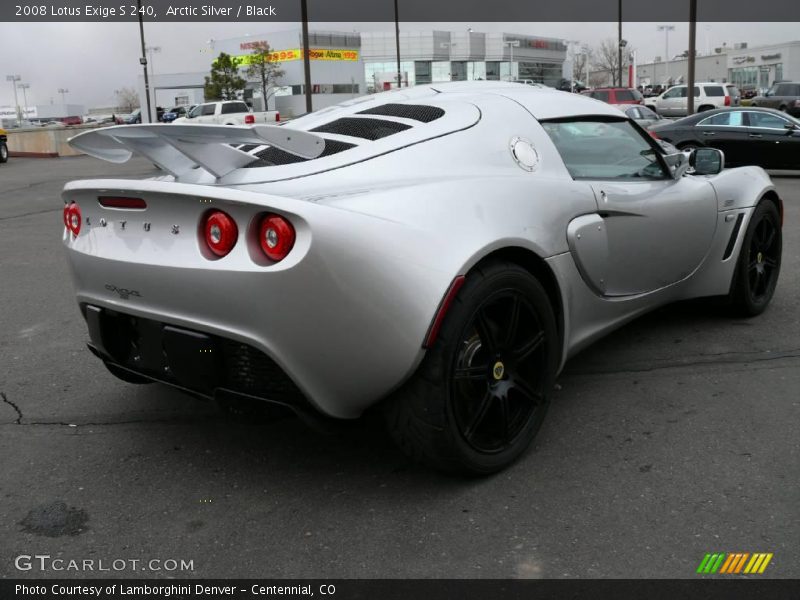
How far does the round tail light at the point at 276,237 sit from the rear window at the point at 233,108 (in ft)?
103

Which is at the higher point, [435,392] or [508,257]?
[508,257]

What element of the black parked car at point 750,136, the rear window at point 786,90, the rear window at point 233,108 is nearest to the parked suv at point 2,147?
the rear window at point 233,108

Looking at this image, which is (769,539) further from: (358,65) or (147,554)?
(358,65)

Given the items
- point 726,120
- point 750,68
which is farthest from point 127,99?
point 726,120

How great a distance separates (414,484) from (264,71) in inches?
A: 2784

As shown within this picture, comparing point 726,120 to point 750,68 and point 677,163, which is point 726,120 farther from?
point 750,68

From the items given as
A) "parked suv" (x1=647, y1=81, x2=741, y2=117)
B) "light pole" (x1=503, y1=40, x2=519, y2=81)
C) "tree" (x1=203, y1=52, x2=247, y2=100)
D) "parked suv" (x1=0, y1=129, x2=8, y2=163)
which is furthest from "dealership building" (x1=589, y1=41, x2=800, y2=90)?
"parked suv" (x1=0, y1=129, x2=8, y2=163)

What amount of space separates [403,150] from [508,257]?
574 mm

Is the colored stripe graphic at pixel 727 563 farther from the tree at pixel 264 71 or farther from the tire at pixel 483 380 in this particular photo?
the tree at pixel 264 71

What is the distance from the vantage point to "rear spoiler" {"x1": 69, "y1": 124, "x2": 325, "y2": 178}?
279 cm
